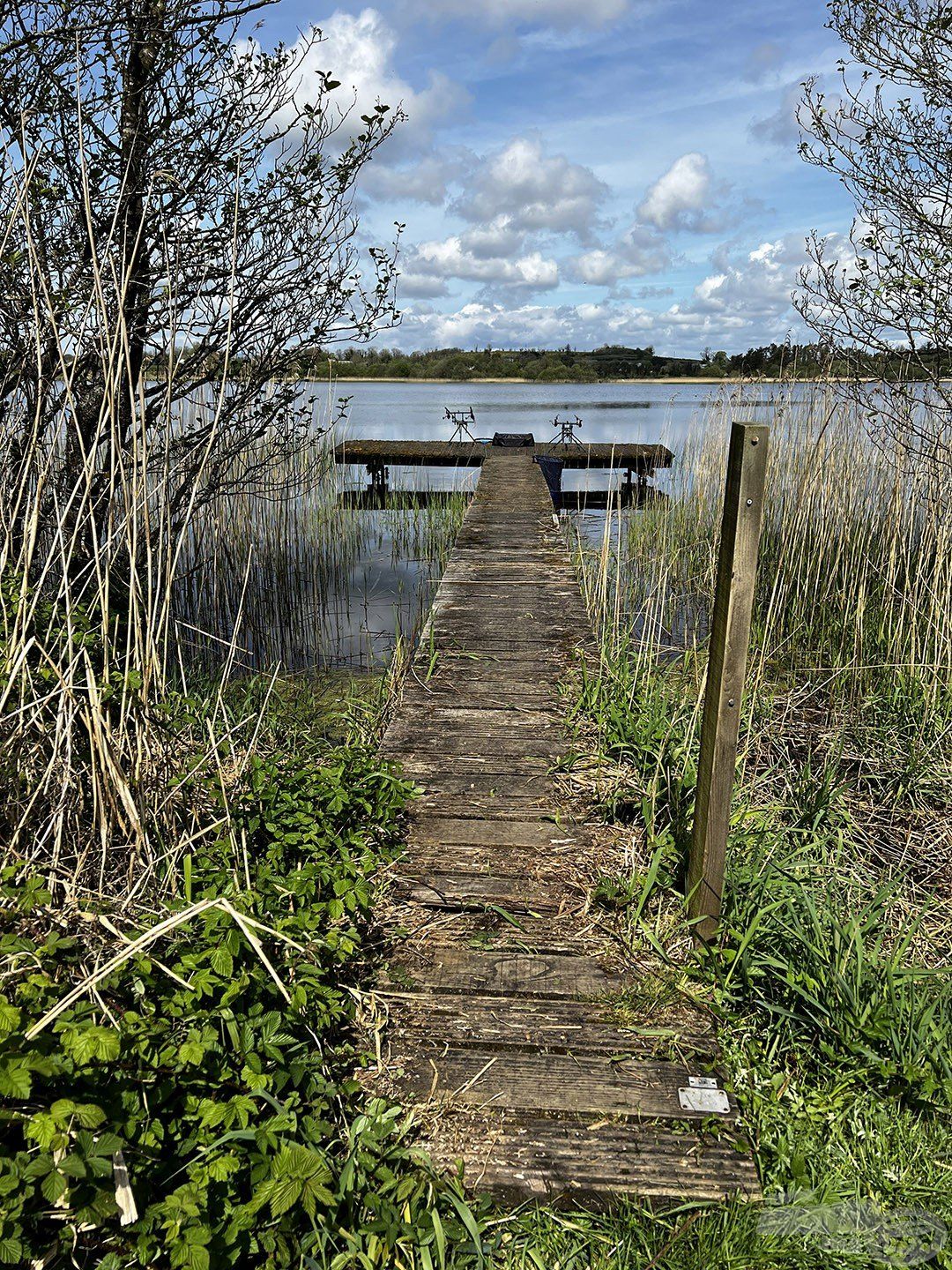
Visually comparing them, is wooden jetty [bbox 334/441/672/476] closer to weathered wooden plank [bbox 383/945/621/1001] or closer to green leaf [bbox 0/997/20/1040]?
weathered wooden plank [bbox 383/945/621/1001]

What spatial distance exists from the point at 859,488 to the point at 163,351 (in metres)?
5.24

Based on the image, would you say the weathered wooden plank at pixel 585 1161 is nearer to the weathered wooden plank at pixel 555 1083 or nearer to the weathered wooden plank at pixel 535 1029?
the weathered wooden plank at pixel 555 1083

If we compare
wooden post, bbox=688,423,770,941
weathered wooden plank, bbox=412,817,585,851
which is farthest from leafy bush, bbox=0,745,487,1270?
wooden post, bbox=688,423,770,941

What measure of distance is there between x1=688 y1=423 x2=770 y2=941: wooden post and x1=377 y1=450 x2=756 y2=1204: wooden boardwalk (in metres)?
0.32

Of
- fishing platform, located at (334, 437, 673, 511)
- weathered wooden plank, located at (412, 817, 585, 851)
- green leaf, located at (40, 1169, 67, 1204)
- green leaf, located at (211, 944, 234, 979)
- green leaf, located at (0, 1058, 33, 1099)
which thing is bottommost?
weathered wooden plank, located at (412, 817, 585, 851)

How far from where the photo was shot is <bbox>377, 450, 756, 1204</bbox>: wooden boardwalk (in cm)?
179

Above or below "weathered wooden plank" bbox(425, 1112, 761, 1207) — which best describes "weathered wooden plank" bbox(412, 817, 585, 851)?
above


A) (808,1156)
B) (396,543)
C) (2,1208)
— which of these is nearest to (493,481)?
(396,543)

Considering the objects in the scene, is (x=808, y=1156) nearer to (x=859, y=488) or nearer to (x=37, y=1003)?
(x=37, y=1003)

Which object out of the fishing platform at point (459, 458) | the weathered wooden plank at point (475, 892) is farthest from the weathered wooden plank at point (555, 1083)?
the fishing platform at point (459, 458)

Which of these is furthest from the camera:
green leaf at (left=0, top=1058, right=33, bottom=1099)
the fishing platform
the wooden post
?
the fishing platform

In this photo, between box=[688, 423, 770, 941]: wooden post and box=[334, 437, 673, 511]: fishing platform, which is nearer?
box=[688, 423, 770, 941]: wooden post

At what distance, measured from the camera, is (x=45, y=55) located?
3279 millimetres

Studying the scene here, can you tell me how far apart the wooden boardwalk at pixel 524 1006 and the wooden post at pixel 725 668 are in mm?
320
